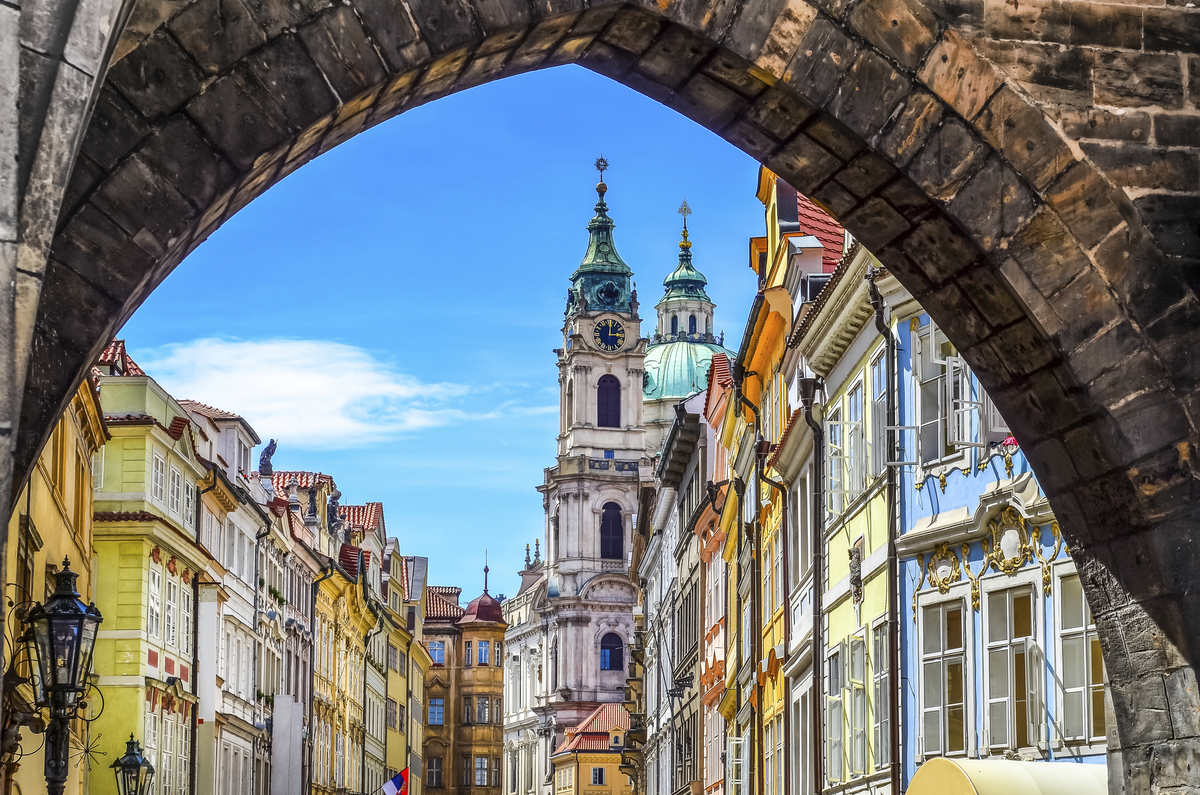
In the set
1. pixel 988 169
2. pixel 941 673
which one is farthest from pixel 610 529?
pixel 988 169

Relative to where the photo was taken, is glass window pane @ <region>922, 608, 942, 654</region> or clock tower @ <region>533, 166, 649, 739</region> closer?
glass window pane @ <region>922, 608, 942, 654</region>

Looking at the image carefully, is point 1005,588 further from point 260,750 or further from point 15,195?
point 260,750

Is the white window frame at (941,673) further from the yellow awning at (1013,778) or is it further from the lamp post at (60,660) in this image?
the lamp post at (60,660)

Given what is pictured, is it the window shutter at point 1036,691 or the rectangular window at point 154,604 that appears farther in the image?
the rectangular window at point 154,604

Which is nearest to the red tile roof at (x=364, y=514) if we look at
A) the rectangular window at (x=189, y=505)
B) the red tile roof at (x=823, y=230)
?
the rectangular window at (x=189, y=505)

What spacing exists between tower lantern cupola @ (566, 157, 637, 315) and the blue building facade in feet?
314

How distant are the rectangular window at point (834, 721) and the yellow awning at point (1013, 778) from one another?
6443mm

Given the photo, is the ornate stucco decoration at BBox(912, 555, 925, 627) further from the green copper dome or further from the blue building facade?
the green copper dome

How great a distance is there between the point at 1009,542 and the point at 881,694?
3478 millimetres

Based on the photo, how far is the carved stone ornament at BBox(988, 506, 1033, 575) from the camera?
14758 mm

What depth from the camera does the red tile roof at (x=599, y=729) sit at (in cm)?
9119

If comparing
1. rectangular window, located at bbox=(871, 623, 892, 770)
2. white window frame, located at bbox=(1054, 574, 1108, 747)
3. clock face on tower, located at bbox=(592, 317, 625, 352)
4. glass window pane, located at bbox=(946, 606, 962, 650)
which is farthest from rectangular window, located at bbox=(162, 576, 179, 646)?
clock face on tower, located at bbox=(592, 317, 625, 352)

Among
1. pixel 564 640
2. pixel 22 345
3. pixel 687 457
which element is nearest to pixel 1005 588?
pixel 22 345

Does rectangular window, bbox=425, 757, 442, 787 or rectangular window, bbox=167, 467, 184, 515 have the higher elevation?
rectangular window, bbox=167, 467, 184, 515
